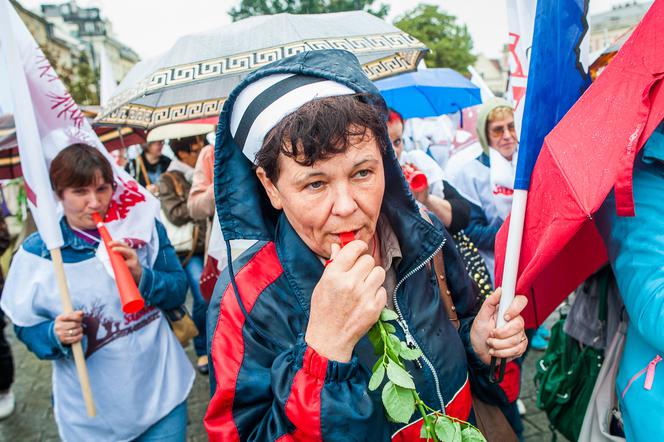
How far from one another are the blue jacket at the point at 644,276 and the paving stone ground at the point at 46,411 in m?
2.33

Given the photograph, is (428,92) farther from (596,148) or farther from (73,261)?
(596,148)

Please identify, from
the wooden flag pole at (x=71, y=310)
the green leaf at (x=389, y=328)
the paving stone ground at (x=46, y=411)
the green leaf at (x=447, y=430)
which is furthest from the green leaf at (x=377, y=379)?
the paving stone ground at (x=46, y=411)

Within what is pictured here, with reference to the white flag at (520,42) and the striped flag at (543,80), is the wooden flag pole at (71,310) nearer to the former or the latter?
the striped flag at (543,80)

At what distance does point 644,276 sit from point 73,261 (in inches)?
96.5

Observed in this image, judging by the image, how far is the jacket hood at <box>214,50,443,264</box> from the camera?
1510mm

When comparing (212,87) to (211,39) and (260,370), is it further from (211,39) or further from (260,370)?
(260,370)

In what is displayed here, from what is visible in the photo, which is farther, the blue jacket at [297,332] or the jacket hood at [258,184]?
the jacket hood at [258,184]

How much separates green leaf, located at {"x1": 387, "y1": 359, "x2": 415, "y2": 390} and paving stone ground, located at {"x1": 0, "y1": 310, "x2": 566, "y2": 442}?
2.76m

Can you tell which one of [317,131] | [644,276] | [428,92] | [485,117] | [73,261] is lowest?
[428,92]

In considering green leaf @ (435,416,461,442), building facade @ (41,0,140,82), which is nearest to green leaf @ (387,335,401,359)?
green leaf @ (435,416,461,442)

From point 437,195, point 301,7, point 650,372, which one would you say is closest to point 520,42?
point 650,372

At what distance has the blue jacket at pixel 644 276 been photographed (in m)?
1.28

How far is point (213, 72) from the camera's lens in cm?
260

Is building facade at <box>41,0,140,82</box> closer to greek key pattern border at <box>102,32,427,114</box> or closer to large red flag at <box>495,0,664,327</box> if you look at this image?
greek key pattern border at <box>102,32,427,114</box>
